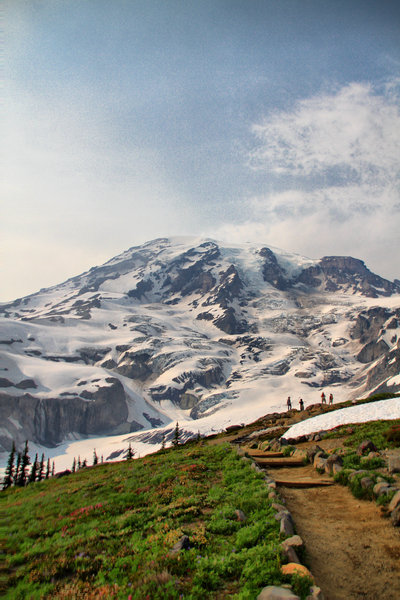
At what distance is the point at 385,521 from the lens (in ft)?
33.4

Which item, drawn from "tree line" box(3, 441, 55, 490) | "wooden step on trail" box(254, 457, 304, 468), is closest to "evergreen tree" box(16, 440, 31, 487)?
"tree line" box(3, 441, 55, 490)

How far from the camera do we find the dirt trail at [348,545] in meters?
7.14

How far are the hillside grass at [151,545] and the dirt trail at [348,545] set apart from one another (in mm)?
1065

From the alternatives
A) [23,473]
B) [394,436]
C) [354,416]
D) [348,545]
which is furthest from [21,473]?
[348,545]

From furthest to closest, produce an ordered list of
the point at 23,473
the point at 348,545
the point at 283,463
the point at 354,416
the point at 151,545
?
1. the point at 23,473
2. the point at 354,416
3. the point at 283,463
4. the point at 151,545
5. the point at 348,545

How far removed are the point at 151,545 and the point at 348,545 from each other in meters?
4.97

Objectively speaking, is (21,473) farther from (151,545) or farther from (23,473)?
(151,545)

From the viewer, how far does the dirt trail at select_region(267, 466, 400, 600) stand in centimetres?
714

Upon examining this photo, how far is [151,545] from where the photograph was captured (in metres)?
9.16

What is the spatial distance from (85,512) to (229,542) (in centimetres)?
814

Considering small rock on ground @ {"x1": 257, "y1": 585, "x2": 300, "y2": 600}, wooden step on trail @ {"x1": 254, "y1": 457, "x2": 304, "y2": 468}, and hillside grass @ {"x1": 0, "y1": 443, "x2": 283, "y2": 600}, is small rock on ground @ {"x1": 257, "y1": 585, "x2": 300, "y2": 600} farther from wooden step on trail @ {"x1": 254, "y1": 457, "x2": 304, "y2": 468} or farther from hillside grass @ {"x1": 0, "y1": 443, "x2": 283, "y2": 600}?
wooden step on trail @ {"x1": 254, "y1": 457, "x2": 304, "y2": 468}

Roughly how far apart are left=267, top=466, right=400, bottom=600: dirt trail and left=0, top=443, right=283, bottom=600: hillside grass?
3.49 feet

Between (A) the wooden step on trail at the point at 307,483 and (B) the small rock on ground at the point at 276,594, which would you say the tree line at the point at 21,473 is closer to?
(A) the wooden step on trail at the point at 307,483

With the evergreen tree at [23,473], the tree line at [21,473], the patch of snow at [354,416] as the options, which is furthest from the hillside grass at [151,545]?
the evergreen tree at [23,473]
